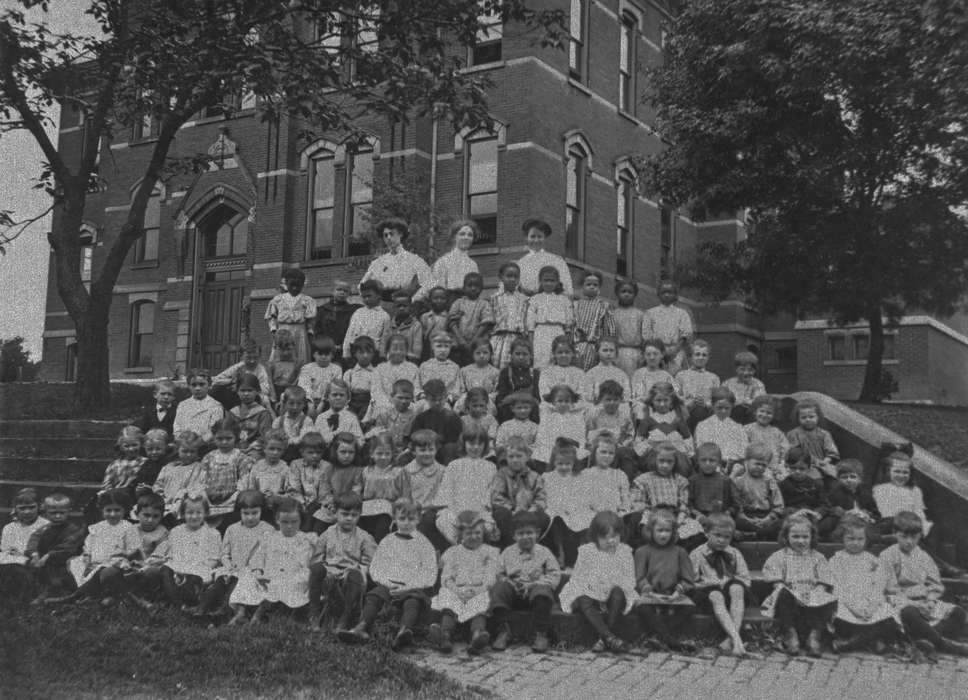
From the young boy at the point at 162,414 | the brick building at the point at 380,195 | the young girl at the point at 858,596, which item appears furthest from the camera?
the brick building at the point at 380,195

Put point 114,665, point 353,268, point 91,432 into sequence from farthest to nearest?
point 353,268 → point 91,432 → point 114,665

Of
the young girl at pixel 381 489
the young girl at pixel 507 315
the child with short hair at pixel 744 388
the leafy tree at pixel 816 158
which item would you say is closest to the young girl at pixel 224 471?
the young girl at pixel 381 489

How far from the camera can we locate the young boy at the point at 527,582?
5.92 m

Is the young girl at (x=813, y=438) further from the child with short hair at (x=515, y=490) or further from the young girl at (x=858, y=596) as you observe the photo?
the child with short hair at (x=515, y=490)

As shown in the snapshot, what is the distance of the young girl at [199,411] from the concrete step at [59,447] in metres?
2.11

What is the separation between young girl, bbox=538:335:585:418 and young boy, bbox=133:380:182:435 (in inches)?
158

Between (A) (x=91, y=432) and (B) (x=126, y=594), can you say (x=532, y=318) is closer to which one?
(B) (x=126, y=594)

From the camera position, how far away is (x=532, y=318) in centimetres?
953

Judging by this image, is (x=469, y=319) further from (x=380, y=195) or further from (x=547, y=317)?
(x=380, y=195)

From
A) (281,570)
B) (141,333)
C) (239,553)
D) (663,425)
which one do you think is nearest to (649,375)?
(663,425)

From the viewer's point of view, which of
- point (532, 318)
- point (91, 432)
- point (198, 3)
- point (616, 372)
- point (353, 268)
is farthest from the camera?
point (353, 268)

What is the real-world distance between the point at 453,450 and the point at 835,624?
10.9ft

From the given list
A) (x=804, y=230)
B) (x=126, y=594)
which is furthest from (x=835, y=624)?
(x=804, y=230)

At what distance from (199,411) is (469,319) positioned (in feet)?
10.2
